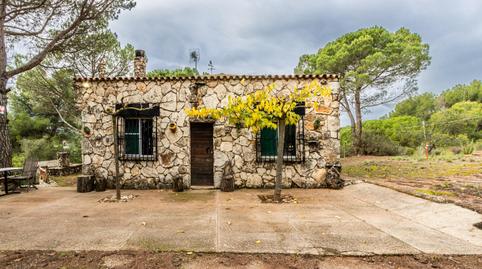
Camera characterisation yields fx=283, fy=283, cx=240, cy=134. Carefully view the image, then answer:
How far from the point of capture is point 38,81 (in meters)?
15.5

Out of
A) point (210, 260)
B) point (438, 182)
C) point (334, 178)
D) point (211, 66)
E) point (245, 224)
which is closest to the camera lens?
point (210, 260)

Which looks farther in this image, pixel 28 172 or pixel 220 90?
pixel 220 90

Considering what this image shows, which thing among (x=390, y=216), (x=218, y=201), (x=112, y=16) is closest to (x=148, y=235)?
(x=218, y=201)

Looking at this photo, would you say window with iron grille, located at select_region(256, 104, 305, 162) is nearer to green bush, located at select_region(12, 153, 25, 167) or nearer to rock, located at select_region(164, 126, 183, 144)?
rock, located at select_region(164, 126, 183, 144)

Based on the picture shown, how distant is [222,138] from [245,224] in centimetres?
408

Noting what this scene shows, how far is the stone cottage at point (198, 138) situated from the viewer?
8.70 m

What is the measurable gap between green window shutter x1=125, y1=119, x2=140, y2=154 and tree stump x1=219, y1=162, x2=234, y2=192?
295cm

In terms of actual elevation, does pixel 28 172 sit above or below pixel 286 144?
below

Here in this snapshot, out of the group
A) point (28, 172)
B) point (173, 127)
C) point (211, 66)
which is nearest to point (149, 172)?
point (173, 127)

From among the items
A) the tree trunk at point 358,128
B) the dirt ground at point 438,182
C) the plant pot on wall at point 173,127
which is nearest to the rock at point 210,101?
the plant pot on wall at point 173,127

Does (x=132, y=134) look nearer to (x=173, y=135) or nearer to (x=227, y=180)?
(x=173, y=135)

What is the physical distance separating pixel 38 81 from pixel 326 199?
16.3m

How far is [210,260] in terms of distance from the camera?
11.6 ft

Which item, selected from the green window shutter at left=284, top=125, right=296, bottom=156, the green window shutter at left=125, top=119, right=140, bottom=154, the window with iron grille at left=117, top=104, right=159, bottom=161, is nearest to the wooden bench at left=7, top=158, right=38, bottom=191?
the window with iron grille at left=117, top=104, right=159, bottom=161
